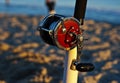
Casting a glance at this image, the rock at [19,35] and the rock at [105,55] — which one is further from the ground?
the rock at [105,55]

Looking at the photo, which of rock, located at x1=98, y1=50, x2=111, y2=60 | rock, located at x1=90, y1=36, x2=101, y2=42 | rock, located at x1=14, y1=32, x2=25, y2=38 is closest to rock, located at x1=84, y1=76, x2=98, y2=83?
rock, located at x1=98, y1=50, x2=111, y2=60

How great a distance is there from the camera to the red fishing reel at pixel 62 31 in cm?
318

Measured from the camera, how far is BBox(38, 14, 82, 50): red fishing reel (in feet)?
10.4

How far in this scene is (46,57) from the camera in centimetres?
623

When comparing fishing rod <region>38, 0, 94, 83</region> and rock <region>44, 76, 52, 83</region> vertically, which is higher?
fishing rod <region>38, 0, 94, 83</region>

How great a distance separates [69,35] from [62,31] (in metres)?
0.08

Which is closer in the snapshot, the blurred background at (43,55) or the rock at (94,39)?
the blurred background at (43,55)

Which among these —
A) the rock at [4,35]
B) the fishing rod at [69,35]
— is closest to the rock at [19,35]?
the rock at [4,35]

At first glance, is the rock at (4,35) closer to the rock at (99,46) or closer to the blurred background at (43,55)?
the blurred background at (43,55)

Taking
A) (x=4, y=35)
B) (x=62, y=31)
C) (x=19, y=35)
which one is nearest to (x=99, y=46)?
(x=19, y=35)

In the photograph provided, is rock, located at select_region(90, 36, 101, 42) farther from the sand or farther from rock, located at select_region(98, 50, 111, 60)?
rock, located at select_region(98, 50, 111, 60)

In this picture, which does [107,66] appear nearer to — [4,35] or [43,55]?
[43,55]

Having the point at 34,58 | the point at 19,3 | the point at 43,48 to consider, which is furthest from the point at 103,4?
the point at 34,58

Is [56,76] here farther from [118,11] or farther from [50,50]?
[118,11]
